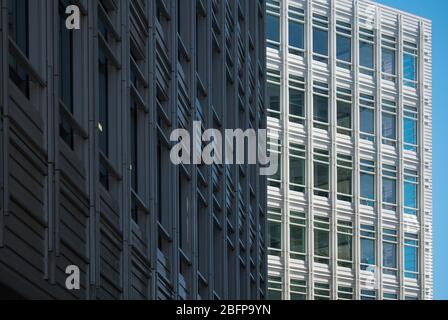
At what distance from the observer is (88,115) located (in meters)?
20.8

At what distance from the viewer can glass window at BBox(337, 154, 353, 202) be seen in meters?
68.0

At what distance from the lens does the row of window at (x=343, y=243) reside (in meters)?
64.7

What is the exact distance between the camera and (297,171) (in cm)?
6600

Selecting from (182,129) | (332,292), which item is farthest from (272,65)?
(182,129)

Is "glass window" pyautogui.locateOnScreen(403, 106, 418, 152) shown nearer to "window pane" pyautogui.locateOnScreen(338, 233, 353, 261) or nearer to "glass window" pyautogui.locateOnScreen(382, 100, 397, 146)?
"glass window" pyautogui.locateOnScreen(382, 100, 397, 146)

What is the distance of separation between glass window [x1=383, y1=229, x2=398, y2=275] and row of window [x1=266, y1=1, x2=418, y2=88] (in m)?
8.65

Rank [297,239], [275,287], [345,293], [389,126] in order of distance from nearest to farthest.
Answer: [275,287], [297,239], [345,293], [389,126]

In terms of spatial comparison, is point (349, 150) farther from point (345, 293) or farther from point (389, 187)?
point (345, 293)

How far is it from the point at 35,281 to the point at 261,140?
3548 centimetres

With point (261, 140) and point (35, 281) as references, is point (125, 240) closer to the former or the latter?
point (35, 281)

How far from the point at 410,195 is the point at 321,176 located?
275 inches

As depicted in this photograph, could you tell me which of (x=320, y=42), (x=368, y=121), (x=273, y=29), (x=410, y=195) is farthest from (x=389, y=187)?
(x=273, y=29)

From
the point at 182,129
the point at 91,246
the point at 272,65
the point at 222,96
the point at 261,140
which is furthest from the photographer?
the point at 272,65

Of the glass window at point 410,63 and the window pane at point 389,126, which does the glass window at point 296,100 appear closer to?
the window pane at point 389,126
